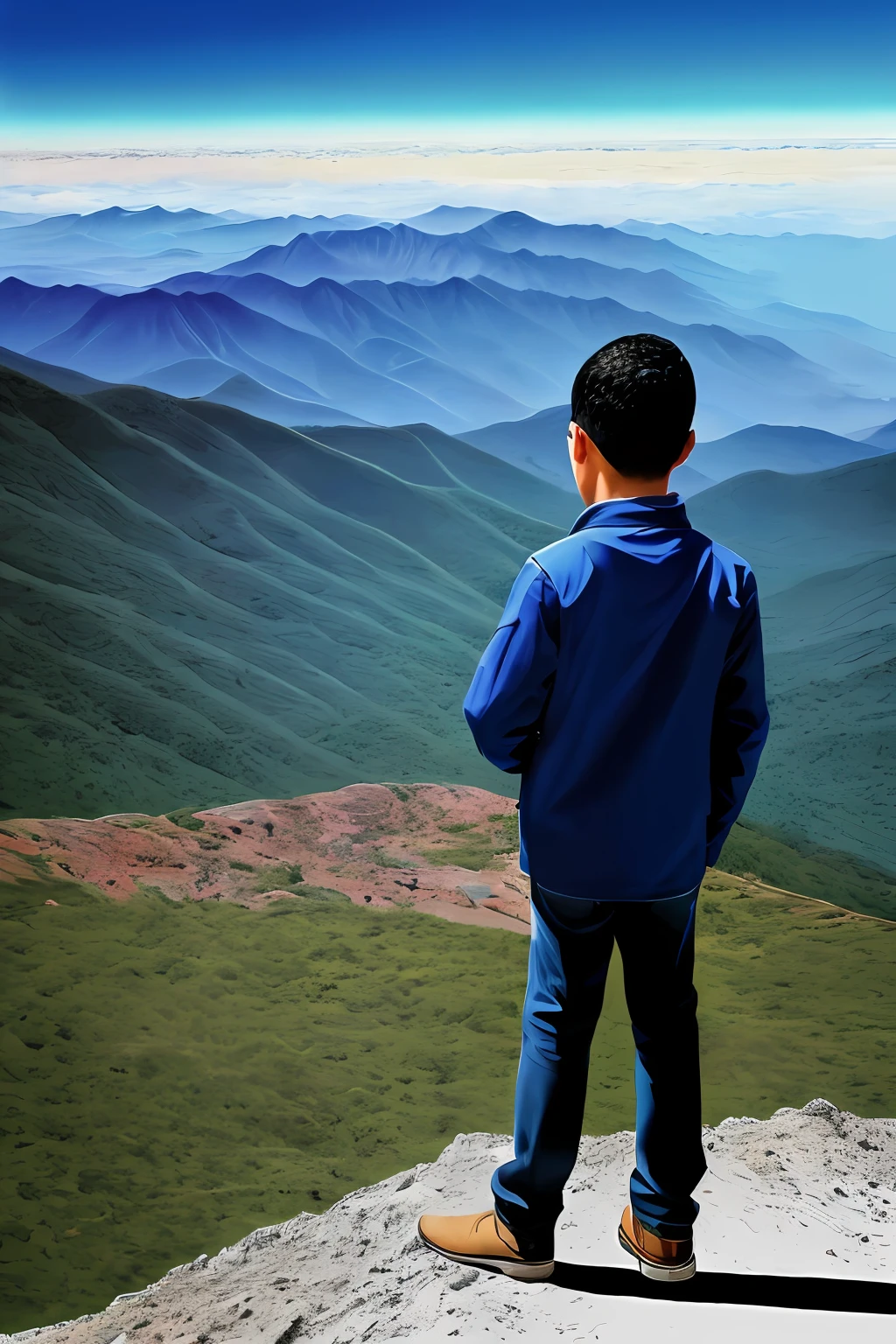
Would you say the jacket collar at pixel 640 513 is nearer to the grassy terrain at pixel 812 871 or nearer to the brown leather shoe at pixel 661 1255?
the brown leather shoe at pixel 661 1255

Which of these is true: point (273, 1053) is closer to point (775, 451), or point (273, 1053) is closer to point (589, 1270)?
point (589, 1270)

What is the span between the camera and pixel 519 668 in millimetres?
1242

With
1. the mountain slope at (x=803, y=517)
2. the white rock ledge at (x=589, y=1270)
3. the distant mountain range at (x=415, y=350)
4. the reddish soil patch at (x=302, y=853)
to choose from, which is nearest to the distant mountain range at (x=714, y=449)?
the distant mountain range at (x=415, y=350)

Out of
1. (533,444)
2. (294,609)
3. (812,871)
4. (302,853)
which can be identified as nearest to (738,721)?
(302,853)

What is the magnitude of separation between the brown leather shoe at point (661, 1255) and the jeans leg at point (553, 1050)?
0.46 ft

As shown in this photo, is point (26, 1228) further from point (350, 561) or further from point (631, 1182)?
point (350, 561)

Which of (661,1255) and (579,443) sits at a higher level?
(579,443)

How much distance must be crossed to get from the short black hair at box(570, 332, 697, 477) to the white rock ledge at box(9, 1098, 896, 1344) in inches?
49.7

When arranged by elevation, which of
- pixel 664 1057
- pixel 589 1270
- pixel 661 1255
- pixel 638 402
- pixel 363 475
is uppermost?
pixel 363 475

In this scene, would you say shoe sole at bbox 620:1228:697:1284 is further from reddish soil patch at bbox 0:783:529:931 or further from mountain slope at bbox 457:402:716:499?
mountain slope at bbox 457:402:716:499

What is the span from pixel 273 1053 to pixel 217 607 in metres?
4.78

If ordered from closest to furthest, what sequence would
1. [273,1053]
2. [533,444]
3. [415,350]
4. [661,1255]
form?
[661,1255] → [273,1053] → [415,350] → [533,444]

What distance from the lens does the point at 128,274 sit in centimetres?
1037

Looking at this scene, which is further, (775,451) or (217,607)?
(775,451)
